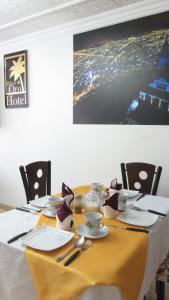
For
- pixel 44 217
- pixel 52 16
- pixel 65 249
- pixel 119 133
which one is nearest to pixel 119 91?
pixel 119 133

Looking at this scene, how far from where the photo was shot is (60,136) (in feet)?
9.98

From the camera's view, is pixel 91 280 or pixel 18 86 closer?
Answer: pixel 91 280

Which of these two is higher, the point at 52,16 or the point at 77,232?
the point at 52,16

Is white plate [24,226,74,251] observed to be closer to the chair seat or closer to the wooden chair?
the chair seat

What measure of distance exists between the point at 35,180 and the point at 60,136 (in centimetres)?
100

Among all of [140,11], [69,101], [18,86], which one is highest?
[140,11]

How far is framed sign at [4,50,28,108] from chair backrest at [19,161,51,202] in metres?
1.39

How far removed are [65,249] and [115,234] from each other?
0.28 metres

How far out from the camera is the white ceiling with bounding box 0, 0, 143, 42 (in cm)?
230

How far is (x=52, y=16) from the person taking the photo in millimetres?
2596

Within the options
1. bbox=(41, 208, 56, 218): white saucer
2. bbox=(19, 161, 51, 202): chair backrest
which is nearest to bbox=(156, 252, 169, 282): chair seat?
bbox=(41, 208, 56, 218): white saucer

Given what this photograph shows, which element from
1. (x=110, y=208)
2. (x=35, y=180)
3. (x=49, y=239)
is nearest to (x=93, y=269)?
(x=49, y=239)

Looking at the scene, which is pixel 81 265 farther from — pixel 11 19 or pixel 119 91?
pixel 11 19

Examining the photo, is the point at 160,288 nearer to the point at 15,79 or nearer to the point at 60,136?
the point at 60,136
